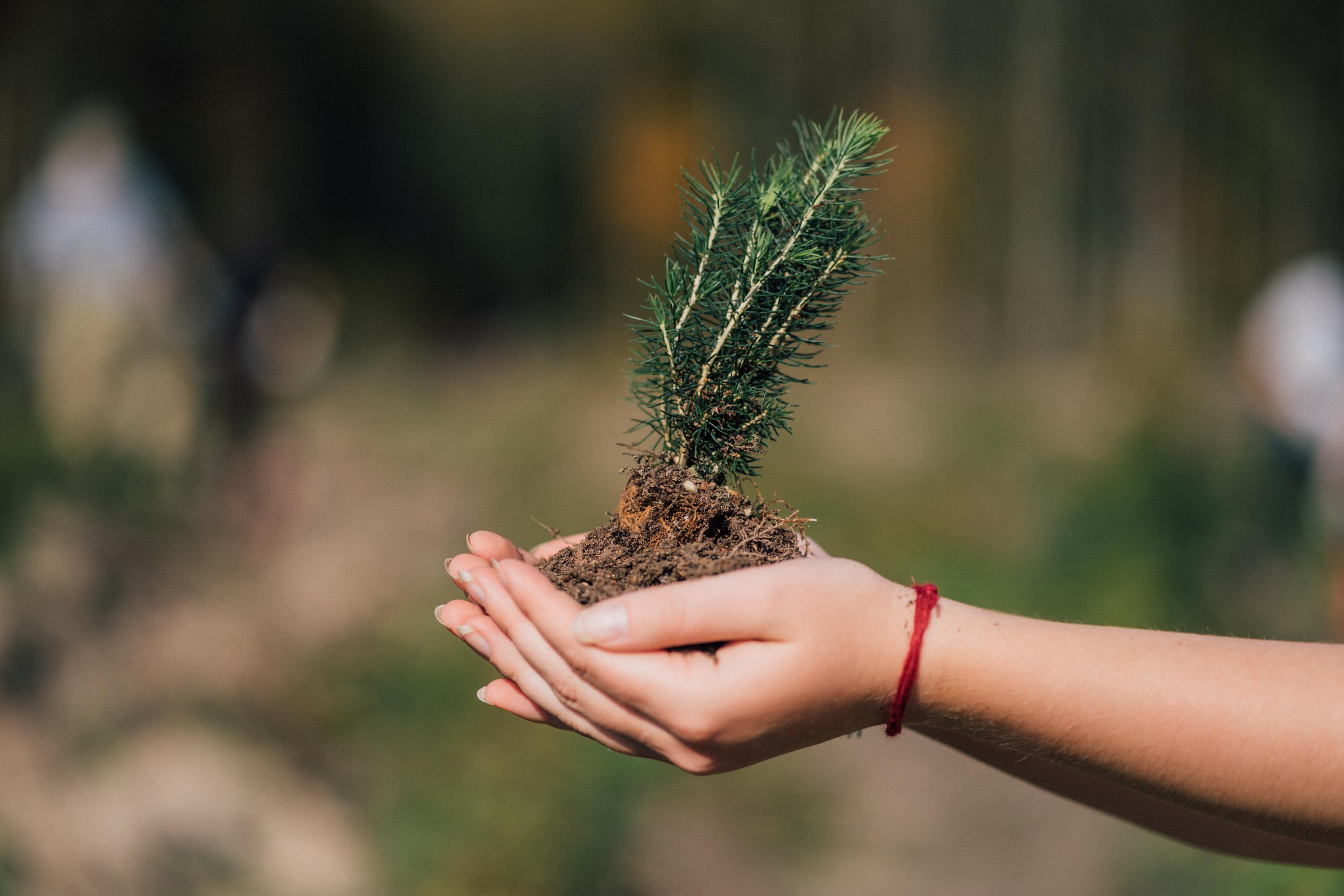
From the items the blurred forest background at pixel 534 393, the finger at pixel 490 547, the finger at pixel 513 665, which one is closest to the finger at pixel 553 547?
the finger at pixel 490 547

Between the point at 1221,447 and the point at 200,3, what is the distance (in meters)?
8.07

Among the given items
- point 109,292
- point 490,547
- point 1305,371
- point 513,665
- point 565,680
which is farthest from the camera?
point 109,292

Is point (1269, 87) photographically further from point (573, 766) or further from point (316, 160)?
point (316, 160)

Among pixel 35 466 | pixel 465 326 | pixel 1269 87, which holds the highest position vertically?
pixel 1269 87

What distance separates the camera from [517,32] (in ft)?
27.4

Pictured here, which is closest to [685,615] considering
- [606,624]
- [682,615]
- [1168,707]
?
[682,615]

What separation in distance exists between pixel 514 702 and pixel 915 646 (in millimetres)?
663

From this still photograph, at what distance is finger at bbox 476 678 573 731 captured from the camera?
161 centimetres

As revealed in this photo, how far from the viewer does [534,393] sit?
750cm

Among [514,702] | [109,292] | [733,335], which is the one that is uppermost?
[109,292]

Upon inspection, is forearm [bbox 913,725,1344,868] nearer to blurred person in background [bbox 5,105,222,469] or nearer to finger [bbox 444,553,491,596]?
finger [bbox 444,553,491,596]

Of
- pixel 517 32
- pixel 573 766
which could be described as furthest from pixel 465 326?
pixel 573 766

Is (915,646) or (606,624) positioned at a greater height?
(915,646)

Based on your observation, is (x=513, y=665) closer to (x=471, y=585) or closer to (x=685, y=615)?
(x=471, y=585)
